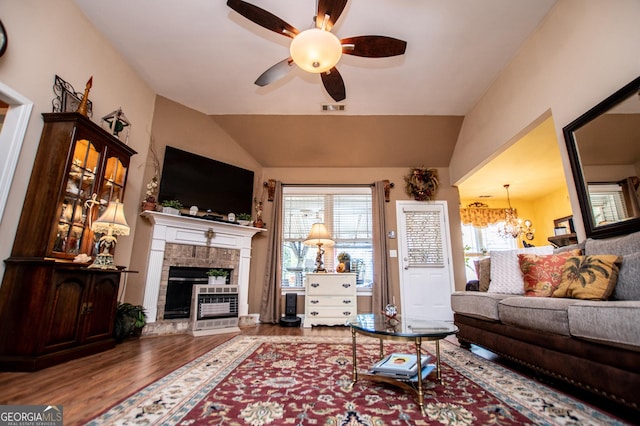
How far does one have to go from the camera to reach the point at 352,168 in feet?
17.4

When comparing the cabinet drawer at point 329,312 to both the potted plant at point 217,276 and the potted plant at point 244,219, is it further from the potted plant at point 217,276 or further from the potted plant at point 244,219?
the potted plant at point 244,219

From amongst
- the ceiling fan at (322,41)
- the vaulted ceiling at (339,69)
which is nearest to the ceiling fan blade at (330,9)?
the ceiling fan at (322,41)

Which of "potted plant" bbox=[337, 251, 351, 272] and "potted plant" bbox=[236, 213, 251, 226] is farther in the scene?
"potted plant" bbox=[337, 251, 351, 272]

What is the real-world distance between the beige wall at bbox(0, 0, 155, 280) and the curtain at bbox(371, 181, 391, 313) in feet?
11.7

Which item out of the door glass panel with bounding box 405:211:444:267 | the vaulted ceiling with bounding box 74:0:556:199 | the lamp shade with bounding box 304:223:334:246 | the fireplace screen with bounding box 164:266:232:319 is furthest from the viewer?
the door glass panel with bounding box 405:211:444:267

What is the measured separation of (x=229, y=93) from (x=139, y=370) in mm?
3542

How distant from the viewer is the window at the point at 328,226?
4.95 metres

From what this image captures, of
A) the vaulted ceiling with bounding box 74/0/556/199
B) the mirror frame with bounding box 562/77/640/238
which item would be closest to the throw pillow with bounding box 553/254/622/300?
the mirror frame with bounding box 562/77/640/238

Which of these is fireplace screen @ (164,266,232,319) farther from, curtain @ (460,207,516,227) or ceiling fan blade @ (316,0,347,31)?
curtain @ (460,207,516,227)

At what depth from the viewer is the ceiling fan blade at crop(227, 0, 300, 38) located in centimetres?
214

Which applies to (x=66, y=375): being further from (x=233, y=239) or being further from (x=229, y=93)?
(x=229, y=93)

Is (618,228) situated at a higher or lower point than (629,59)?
lower

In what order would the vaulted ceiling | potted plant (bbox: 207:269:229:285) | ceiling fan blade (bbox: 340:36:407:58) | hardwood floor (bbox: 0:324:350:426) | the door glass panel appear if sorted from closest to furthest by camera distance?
hardwood floor (bbox: 0:324:350:426), ceiling fan blade (bbox: 340:36:407:58), the vaulted ceiling, potted plant (bbox: 207:269:229:285), the door glass panel

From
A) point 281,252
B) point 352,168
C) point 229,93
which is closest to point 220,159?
point 229,93
